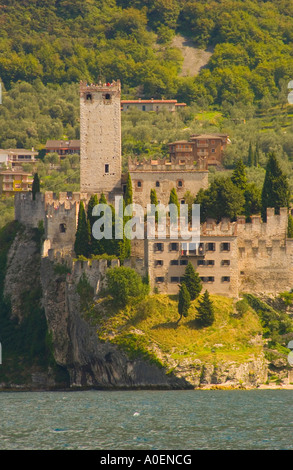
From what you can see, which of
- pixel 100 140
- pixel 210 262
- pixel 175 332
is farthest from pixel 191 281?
pixel 100 140

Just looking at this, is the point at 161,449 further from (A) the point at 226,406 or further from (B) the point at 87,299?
(B) the point at 87,299

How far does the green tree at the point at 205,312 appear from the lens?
101m

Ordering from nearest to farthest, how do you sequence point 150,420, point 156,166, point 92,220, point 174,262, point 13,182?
point 150,420 → point 174,262 → point 92,220 → point 156,166 → point 13,182

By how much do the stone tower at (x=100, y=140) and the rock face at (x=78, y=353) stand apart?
8858mm

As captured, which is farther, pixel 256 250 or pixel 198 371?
pixel 256 250

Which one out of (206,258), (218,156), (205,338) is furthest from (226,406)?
(218,156)

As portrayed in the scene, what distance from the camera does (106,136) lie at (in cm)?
11931

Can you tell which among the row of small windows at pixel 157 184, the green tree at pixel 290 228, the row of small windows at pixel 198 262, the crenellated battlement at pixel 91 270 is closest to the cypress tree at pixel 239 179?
the row of small windows at pixel 157 184

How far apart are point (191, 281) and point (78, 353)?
38.9 ft

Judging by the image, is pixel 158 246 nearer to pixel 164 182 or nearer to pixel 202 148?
pixel 164 182

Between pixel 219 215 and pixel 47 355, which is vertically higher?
pixel 219 215

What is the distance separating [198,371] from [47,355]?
757 inches

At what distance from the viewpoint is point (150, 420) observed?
81.6 m

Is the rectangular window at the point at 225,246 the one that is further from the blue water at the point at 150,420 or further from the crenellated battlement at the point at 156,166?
the crenellated battlement at the point at 156,166
